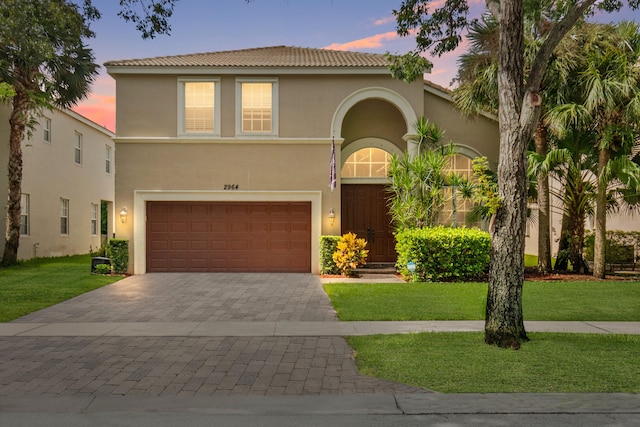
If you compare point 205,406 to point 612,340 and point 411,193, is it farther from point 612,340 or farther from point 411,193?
point 411,193

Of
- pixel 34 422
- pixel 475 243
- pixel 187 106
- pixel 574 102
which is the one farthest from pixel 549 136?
pixel 34 422

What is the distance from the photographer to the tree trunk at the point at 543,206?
17.5 meters

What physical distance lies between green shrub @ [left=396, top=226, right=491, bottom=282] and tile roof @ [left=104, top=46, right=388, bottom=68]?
602 cm

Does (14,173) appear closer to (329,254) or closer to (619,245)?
(329,254)

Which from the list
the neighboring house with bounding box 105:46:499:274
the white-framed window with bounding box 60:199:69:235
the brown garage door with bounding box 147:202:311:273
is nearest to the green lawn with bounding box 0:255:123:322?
the brown garage door with bounding box 147:202:311:273

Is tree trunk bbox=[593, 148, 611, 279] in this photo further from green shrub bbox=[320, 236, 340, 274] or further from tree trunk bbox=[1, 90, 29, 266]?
tree trunk bbox=[1, 90, 29, 266]

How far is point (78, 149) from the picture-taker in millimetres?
28922

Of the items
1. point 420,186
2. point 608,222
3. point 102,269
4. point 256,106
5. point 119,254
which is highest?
point 256,106

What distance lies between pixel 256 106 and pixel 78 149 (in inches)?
559

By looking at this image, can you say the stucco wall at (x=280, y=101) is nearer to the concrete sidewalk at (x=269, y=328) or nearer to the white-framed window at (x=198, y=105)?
the white-framed window at (x=198, y=105)

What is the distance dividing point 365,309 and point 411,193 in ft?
22.4

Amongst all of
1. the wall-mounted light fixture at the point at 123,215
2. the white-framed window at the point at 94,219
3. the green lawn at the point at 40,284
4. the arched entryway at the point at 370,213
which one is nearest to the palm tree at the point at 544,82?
the arched entryway at the point at 370,213

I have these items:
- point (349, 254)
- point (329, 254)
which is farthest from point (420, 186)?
point (329, 254)

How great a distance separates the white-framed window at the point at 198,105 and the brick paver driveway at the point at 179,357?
7.60m
